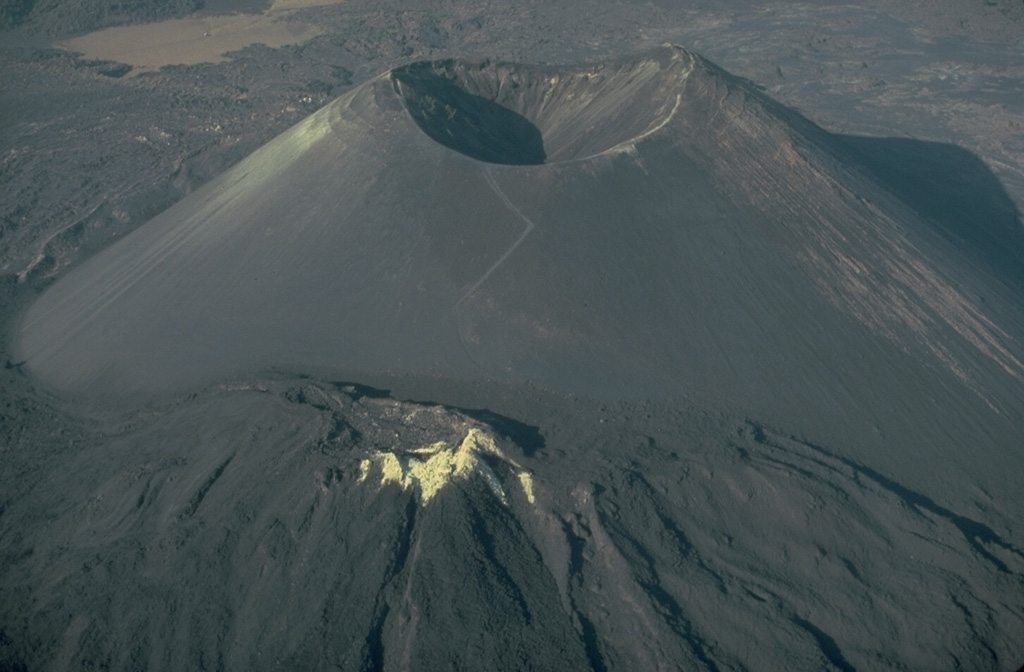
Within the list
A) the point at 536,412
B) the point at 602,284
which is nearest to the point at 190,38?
the point at 602,284

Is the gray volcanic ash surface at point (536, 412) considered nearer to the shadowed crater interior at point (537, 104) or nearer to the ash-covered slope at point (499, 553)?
the ash-covered slope at point (499, 553)

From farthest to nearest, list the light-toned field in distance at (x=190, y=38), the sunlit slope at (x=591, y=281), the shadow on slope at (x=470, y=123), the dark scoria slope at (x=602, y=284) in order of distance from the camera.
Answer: the light-toned field in distance at (x=190, y=38) → the shadow on slope at (x=470, y=123) → the sunlit slope at (x=591, y=281) → the dark scoria slope at (x=602, y=284)

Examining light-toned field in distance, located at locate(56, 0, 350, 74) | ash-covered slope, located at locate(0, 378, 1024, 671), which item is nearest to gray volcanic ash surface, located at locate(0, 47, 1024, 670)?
ash-covered slope, located at locate(0, 378, 1024, 671)

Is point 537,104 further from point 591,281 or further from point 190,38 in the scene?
point 190,38

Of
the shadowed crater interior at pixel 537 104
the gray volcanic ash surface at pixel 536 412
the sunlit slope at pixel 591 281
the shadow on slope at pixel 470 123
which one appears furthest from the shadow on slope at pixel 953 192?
the shadow on slope at pixel 470 123

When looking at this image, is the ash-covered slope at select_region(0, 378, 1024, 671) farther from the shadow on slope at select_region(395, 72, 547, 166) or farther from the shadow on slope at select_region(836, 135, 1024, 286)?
the shadow on slope at select_region(836, 135, 1024, 286)
